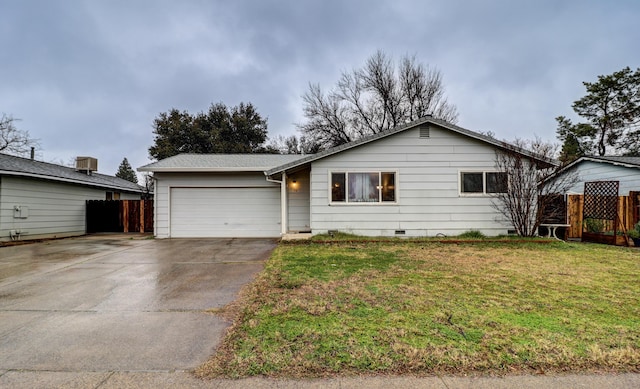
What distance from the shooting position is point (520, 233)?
30.8ft

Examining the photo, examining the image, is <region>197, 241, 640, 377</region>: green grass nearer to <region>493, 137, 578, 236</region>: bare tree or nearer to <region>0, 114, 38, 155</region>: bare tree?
<region>493, 137, 578, 236</region>: bare tree

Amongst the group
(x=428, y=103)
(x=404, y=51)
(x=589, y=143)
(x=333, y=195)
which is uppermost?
(x=404, y=51)

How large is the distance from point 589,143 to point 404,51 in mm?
17639

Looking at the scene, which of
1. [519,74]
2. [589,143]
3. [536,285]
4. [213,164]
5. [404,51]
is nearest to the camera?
[536,285]

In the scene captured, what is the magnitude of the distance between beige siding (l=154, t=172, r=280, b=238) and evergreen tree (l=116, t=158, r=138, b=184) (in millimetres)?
42899

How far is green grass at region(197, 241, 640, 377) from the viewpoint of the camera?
7.48 feet

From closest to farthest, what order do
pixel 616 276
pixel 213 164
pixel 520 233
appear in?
pixel 616 276 → pixel 520 233 → pixel 213 164

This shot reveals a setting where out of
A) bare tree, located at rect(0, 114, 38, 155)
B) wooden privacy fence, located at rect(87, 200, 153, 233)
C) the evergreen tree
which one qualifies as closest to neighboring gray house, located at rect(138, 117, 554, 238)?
wooden privacy fence, located at rect(87, 200, 153, 233)

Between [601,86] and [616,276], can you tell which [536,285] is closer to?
[616,276]

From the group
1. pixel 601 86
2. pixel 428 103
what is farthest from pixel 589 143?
pixel 428 103

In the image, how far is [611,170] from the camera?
1199 cm

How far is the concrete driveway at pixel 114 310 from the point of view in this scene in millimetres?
2473

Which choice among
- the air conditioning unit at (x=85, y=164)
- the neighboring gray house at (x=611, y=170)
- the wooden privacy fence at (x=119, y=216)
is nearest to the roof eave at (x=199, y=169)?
the wooden privacy fence at (x=119, y=216)

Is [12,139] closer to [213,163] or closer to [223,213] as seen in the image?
[213,163]
